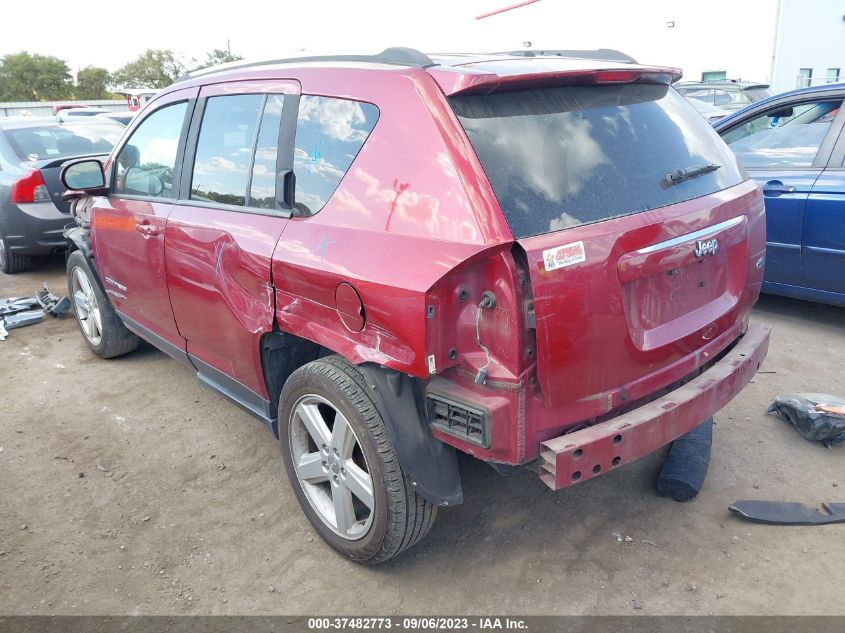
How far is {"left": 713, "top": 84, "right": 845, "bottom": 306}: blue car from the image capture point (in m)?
4.54

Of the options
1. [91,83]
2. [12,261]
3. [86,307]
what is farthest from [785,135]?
[91,83]

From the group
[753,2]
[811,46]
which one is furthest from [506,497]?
[811,46]

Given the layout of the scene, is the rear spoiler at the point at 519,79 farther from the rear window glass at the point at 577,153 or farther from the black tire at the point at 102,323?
the black tire at the point at 102,323

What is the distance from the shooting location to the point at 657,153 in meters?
2.54

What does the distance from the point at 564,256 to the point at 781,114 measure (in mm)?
4124

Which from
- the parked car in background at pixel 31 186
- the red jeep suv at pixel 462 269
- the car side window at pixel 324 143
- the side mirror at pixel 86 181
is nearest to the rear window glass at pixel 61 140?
the parked car in background at pixel 31 186

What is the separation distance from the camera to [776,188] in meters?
4.80

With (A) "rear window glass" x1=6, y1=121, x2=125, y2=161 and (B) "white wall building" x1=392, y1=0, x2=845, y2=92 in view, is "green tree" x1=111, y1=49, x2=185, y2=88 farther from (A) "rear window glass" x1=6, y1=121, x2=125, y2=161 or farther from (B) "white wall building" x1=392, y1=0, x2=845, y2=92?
(A) "rear window glass" x1=6, y1=121, x2=125, y2=161

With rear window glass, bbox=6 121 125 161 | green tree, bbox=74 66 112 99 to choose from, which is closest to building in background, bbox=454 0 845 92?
rear window glass, bbox=6 121 125 161

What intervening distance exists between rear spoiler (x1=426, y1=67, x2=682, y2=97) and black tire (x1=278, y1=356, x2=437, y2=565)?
3.52 ft

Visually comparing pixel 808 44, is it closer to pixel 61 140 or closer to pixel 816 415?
pixel 61 140

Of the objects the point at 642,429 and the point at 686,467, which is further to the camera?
the point at 686,467

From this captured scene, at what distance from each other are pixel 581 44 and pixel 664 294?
2741cm

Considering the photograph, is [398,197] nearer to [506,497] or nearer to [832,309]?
[506,497]
